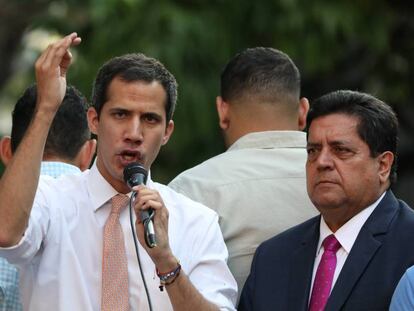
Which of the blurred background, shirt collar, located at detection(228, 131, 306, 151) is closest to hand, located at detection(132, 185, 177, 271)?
shirt collar, located at detection(228, 131, 306, 151)

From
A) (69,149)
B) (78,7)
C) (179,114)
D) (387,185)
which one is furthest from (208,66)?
(387,185)

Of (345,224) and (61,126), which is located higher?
(61,126)

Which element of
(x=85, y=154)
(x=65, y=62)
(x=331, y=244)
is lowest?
(x=331, y=244)

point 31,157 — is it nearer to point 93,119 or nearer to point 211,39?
point 93,119

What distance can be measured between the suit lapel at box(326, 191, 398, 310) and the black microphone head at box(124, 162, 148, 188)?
86cm

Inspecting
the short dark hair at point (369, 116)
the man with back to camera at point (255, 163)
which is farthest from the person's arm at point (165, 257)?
the short dark hair at point (369, 116)

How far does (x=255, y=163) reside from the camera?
622 centimetres

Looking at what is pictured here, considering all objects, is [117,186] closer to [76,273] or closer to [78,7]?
[76,273]

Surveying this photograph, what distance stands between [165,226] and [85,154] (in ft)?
4.98

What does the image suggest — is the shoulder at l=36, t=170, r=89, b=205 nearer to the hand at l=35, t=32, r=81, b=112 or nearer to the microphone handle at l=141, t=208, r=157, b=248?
the hand at l=35, t=32, r=81, b=112

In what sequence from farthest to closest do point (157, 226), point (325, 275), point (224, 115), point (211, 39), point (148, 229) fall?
point (211, 39), point (224, 115), point (325, 275), point (157, 226), point (148, 229)

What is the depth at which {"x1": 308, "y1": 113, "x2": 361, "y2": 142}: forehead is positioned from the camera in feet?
18.2

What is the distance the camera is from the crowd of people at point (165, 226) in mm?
5137

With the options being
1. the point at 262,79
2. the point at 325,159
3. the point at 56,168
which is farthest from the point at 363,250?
the point at 56,168
